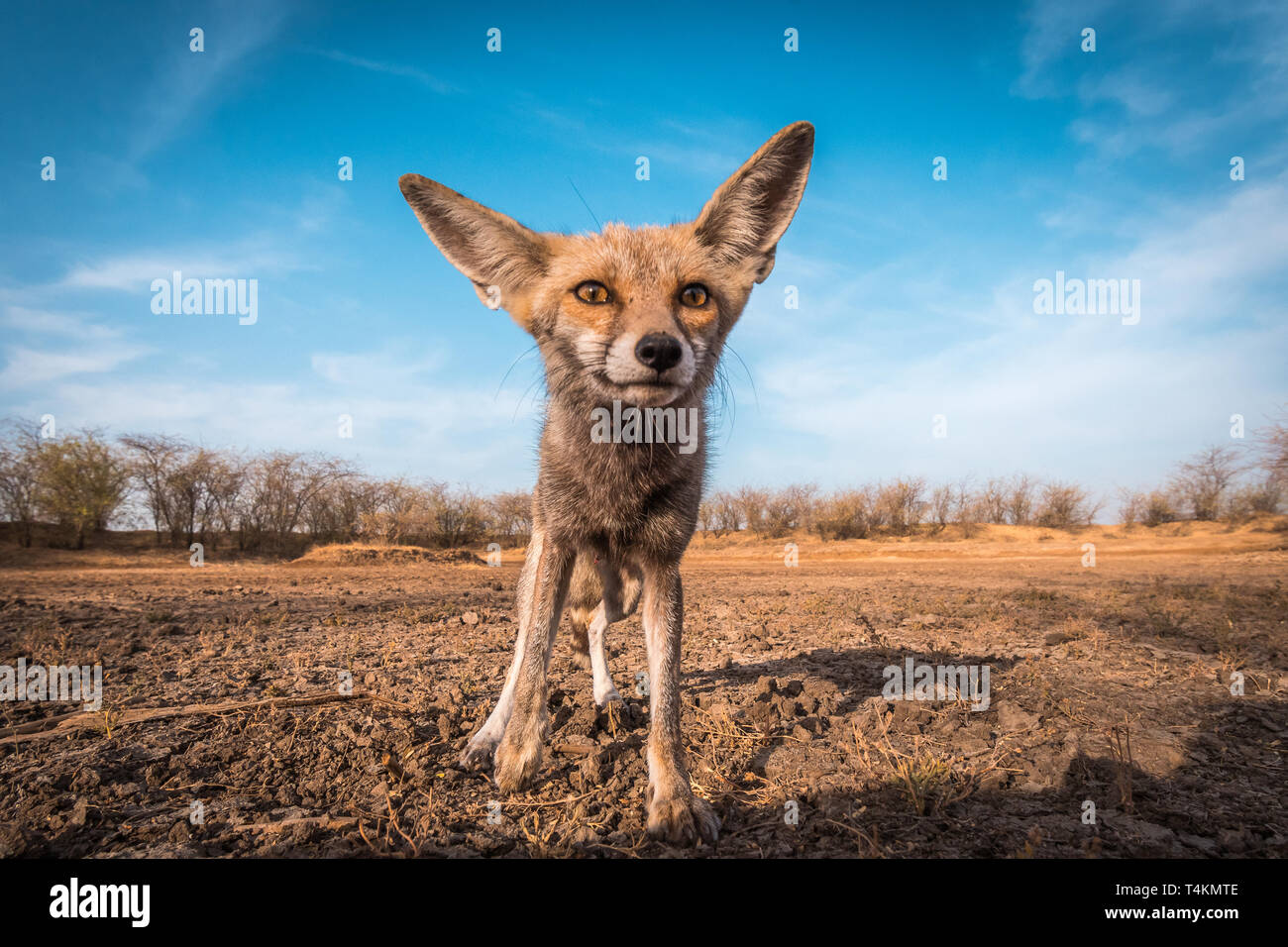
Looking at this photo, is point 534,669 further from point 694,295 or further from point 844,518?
point 844,518

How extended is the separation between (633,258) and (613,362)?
2.26 ft

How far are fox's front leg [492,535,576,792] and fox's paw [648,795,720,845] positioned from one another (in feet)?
2.43

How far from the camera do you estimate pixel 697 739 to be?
4016 millimetres

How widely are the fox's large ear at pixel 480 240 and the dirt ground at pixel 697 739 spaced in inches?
104

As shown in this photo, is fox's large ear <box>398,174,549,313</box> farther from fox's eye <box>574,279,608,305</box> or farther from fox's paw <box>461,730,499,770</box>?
fox's paw <box>461,730,499,770</box>

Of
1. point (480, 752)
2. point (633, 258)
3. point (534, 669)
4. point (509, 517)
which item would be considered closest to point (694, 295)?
point (633, 258)

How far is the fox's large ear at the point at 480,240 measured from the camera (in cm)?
346

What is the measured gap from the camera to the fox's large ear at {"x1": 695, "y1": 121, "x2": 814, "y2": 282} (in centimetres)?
344

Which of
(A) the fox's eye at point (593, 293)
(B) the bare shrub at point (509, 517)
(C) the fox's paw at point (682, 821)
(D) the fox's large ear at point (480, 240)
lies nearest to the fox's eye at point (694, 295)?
(A) the fox's eye at point (593, 293)

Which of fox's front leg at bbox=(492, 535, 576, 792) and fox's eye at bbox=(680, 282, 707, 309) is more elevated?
fox's eye at bbox=(680, 282, 707, 309)

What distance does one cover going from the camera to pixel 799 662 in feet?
20.6

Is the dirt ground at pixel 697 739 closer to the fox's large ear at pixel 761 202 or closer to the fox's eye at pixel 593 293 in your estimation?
the fox's eye at pixel 593 293

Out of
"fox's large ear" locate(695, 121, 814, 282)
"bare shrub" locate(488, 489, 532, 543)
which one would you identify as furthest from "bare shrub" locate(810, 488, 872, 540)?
"fox's large ear" locate(695, 121, 814, 282)
